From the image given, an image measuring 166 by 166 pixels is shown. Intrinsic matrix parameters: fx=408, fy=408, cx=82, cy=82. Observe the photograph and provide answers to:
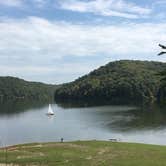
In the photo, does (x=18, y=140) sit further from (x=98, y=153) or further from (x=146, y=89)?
(x=146, y=89)

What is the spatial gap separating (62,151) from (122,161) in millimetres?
6429

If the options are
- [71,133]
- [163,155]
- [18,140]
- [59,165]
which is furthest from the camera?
[71,133]

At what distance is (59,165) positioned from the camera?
95.8 ft

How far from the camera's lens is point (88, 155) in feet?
106

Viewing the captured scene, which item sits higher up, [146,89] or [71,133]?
[146,89]

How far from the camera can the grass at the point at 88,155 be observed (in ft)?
97.1

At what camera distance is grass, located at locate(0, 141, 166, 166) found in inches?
1165

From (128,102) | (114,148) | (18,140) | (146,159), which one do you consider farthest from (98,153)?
(128,102)

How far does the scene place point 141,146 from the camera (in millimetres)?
36219

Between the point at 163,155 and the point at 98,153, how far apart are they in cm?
529

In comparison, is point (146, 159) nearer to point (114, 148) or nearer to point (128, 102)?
point (114, 148)

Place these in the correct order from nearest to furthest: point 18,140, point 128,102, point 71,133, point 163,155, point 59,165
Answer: point 59,165
point 163,155
point 18,140
point 71,133
point 128,102

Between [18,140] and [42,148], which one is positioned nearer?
[42,148]

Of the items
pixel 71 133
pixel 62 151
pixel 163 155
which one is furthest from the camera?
pixel 71 133
